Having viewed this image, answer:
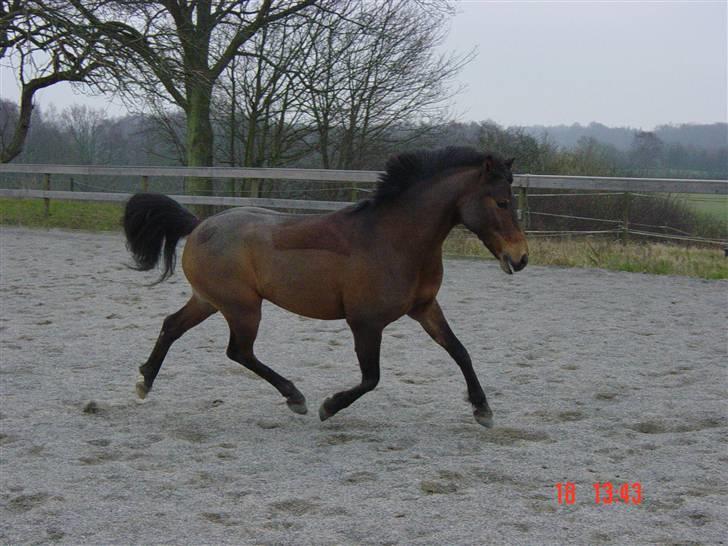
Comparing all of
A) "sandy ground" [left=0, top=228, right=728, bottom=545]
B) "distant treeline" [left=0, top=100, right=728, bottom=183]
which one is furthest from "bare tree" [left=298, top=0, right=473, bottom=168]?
"sandy ground" [left=0, top=228, right=728, bottom=545]

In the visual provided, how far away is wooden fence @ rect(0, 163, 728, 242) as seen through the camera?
34.3 feet

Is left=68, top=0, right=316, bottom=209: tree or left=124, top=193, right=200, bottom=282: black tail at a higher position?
left=68, top=0, right=316, bottom=209: tree

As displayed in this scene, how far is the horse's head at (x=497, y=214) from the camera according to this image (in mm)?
4164

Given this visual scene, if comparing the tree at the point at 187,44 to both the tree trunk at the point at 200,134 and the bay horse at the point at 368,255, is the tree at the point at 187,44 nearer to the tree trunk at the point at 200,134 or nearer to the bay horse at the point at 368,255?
the tree trunk at the point at 200,134

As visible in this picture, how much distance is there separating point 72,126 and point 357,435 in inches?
928

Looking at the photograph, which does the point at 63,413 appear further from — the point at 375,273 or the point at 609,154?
the point at 609,154

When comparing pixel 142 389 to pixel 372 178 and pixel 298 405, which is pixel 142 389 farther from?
pixel 372 178

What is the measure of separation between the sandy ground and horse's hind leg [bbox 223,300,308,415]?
12cm

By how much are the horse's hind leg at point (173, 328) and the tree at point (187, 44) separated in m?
9.71

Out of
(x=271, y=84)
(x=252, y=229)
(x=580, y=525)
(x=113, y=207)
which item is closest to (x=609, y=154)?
(x=271, y=84)

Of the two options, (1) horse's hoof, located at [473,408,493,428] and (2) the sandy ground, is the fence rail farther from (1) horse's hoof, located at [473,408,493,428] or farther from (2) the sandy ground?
(1) horse's hoof, located at [473,408,493,428]
